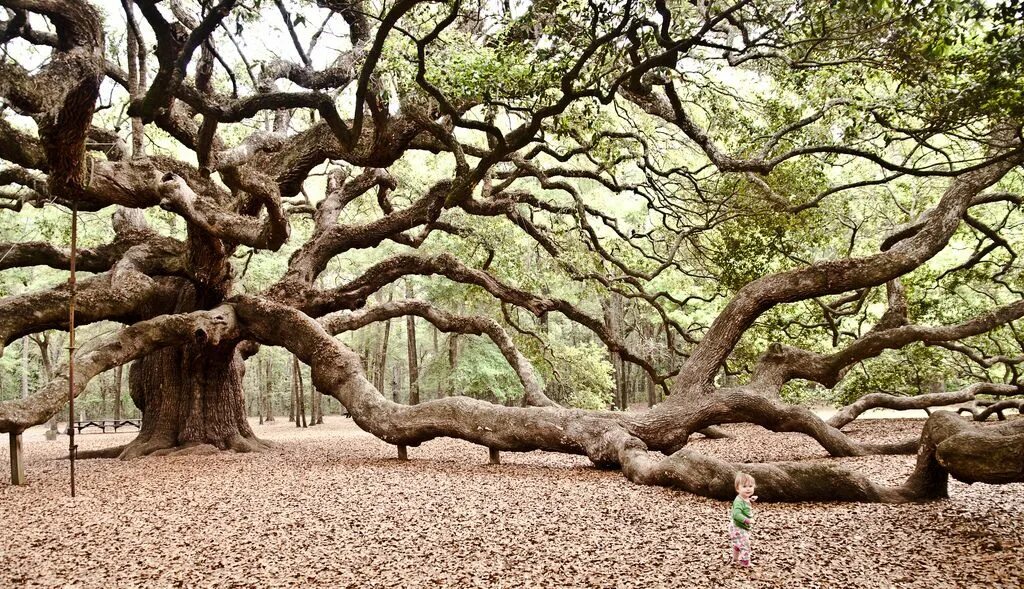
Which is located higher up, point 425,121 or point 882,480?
point 425,121

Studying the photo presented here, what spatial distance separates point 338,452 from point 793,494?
23.3ft

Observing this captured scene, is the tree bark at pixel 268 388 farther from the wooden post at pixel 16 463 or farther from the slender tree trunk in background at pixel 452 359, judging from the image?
the wooden post at pixel 16 463

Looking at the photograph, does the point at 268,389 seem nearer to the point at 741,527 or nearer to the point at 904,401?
the point at 904,401

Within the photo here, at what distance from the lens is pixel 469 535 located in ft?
13.6

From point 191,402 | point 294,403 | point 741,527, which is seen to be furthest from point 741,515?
point 294,403

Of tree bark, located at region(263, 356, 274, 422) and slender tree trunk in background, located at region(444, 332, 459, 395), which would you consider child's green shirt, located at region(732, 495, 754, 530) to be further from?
tree bark, located at region(263, 356, 274, 422)

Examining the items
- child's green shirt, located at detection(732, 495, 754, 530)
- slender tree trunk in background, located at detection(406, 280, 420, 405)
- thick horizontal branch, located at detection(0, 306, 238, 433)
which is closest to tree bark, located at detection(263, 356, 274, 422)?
slender tree trunk in background, located at detection(406, 280, 420, 405)

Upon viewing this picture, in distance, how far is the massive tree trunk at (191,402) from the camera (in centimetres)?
922

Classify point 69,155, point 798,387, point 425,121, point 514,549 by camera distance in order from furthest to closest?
point 798,387 → point 425,121 → point 69,155 → point 514,549

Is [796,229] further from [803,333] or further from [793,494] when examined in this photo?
[793,494]

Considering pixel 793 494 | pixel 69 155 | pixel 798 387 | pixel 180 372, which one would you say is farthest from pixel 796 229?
pixel 180 372

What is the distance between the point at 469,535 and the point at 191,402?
721 cm

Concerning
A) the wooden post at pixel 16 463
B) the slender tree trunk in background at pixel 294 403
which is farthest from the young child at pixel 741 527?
the slender tree trunk in background at pixel 294 403

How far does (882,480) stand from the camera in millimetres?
6082
